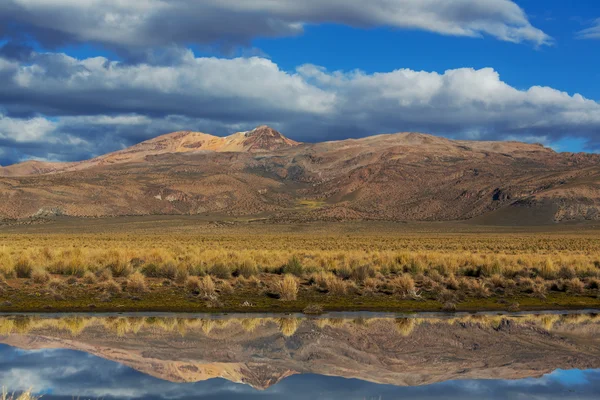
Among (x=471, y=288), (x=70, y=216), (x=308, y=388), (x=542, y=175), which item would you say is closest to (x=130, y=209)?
(x=70, y=216)

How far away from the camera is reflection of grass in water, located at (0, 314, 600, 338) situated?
1698 cm

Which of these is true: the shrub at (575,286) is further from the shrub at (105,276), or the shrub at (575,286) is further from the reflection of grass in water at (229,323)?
the shrub at (105,276)

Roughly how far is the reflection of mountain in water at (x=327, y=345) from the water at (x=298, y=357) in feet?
0.08

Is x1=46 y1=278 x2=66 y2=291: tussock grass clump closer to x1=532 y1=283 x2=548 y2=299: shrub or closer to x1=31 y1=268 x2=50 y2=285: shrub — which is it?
x1=31 y1=268 x2=50 y2=285: shrub

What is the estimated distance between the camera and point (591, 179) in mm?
152625

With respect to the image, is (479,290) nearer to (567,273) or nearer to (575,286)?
(575,286)

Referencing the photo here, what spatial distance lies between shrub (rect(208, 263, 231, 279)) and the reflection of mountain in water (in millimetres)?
7866

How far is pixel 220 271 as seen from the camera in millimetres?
27125

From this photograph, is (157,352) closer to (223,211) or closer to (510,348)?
(510,348)

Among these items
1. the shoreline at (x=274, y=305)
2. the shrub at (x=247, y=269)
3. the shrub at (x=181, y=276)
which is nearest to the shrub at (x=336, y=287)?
the shoreline at (x=274, y=305)

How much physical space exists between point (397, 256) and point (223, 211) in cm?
12400

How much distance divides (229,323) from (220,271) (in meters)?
8.95

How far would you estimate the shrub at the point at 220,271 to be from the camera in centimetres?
2691

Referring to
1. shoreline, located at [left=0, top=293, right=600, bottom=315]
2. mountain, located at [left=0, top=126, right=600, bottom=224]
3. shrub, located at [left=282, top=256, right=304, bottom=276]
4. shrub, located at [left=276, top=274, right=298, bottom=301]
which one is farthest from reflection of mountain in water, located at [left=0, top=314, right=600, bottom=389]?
mountain, located at [left=0, top=126, right=600, bottom=224]
